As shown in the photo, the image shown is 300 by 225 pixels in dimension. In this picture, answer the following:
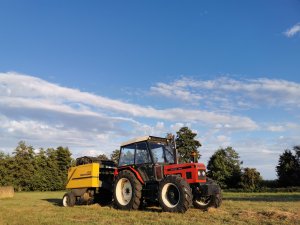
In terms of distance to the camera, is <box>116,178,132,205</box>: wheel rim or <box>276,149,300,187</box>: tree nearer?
<box>116,178,132,205</box>: wheel rim

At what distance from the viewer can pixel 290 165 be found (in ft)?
170

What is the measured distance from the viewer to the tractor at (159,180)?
11.2m

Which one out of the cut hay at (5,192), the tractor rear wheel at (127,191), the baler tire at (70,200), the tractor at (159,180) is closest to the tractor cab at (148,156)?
the tractor at (159,180)

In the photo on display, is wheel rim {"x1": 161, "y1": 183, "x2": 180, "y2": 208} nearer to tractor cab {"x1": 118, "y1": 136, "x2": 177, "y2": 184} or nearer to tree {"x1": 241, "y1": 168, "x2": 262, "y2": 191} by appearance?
tractor cab {"x1": 118, "y1": 136, "x2": 177, "y2": 184}

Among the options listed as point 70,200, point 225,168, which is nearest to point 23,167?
point 225,168

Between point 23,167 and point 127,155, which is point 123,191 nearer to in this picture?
point 127,155

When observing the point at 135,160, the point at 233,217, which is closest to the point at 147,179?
the point at 135,160

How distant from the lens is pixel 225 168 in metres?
56.2

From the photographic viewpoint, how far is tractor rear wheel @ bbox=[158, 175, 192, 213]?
10.6m

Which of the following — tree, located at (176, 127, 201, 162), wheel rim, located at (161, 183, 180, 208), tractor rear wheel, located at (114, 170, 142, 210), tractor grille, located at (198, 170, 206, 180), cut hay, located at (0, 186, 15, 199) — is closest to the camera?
wheel rim, located at (161, 183, 180, 208)

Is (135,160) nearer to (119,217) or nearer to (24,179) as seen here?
(119,217)

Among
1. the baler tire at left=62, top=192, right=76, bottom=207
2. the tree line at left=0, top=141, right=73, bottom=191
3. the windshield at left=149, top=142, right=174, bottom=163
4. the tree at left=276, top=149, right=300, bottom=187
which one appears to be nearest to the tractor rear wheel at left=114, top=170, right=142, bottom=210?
the windshield at left=149, top=142, right=174, bottom=163

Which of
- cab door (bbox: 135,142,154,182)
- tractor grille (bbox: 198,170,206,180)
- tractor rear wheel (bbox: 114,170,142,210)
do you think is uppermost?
cab door (bbox: 135,142,154,182)

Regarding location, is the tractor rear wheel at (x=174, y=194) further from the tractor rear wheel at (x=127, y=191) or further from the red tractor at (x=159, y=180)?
the tractor rear wheel at (x=127, y=191)
